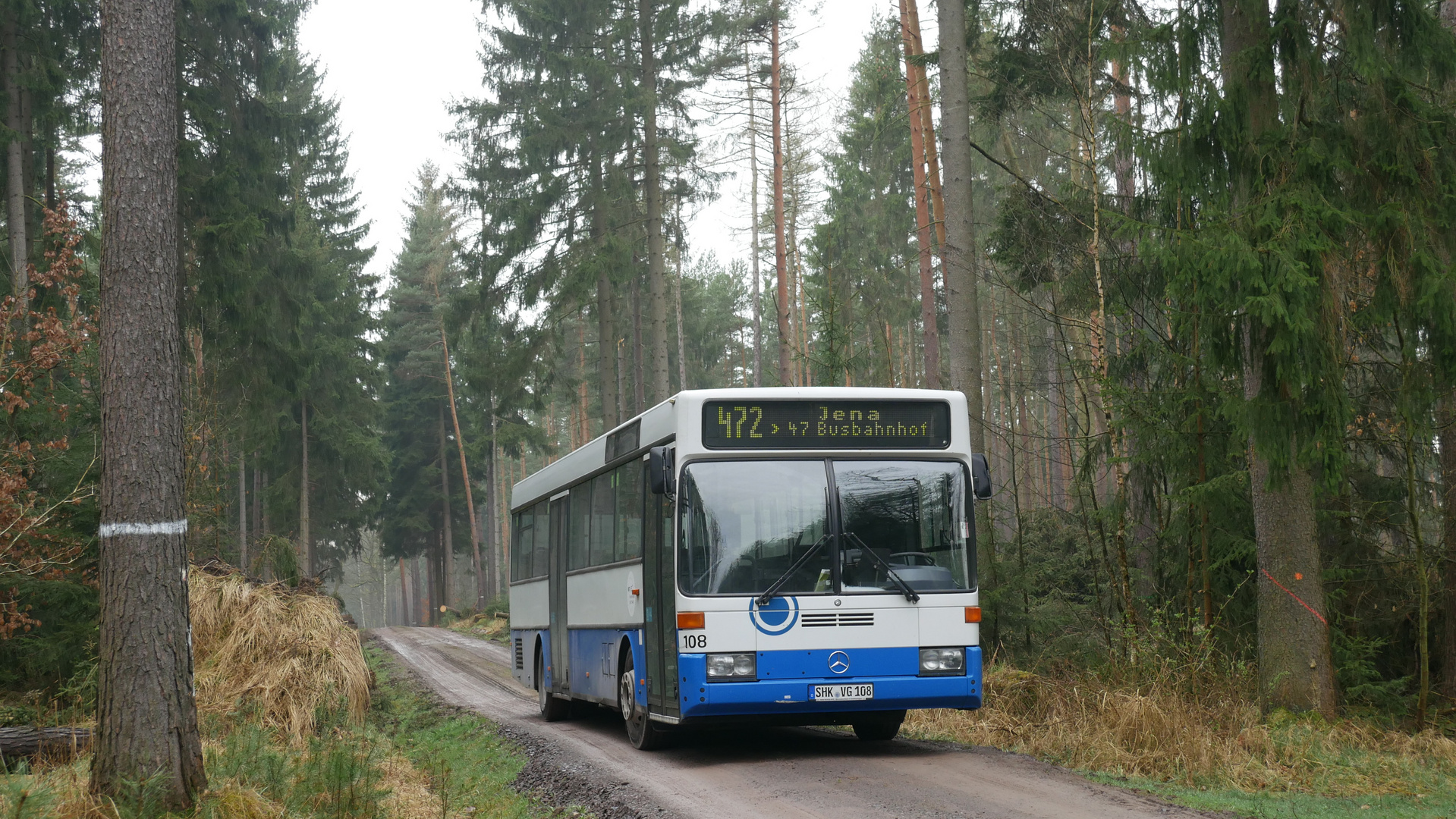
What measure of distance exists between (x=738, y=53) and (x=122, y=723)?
25820 millimetres

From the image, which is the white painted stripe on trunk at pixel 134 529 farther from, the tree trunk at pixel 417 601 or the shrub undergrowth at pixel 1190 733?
the tree trunk at pixel 417 601

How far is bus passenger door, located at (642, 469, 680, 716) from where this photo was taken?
387 inches

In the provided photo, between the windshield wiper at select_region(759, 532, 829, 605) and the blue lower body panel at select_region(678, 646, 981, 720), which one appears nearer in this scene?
the blue lower body panel at select_region(678, 646, 981, 720)

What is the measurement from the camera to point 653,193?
29.8 meters

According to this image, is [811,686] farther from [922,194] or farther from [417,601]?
[417,601]

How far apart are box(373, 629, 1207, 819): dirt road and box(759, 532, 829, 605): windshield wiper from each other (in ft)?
4.45

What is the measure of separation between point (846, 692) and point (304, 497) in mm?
36105

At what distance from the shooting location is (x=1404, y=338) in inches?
391

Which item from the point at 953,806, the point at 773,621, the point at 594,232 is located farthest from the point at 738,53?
the point at 953,806

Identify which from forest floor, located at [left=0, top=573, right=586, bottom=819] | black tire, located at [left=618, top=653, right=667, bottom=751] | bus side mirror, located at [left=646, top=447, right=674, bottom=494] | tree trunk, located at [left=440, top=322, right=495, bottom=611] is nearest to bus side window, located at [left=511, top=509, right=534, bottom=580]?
forest floor, located at [left=0, top=573, right=586, bottom=819]

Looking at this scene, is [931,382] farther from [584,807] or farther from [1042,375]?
[584,807]

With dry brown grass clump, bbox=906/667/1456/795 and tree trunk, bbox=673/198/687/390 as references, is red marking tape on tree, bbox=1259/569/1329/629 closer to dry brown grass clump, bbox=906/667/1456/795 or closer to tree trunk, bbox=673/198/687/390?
dry brown grass clump, bbox=906/667/1456/795

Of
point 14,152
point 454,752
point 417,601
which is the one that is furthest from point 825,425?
point 417,601

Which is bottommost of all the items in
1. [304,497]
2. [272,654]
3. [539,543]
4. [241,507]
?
[272,654]
